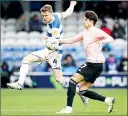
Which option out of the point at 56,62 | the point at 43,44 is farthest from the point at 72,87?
the point at 43,44

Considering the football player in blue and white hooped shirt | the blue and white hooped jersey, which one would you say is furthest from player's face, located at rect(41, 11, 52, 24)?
the blue and white hooped jersey

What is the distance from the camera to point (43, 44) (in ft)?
92.7

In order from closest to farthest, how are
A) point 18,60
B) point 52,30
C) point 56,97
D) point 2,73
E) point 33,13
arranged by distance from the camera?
point 52,30
point 56,97
point 2,73
point 18,60
point 33,13

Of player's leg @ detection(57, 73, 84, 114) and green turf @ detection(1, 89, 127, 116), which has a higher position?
player's leg @ detection(57, 73, 84, 114)

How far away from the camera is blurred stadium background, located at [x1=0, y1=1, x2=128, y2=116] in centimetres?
2633

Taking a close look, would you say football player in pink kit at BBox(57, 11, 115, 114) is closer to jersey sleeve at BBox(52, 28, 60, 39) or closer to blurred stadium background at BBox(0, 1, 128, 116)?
jersey sleeve at BBox(52, 28, 60, 39)

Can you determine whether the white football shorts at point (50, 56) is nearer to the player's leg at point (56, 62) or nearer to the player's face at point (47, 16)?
the player's leg at point (56, 62)

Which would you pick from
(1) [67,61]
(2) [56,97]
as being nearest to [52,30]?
(2) [56,97]

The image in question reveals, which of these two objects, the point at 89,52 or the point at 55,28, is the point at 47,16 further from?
the point at 89,52

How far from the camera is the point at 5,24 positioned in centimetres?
3066

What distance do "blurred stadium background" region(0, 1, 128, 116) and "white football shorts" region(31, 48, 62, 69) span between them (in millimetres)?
5976

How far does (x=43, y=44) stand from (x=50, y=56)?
1157cm

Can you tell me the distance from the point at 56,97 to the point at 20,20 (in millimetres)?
8263

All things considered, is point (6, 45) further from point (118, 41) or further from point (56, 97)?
point (56, 97)
